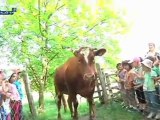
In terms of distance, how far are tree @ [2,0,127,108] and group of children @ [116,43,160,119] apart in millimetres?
6748

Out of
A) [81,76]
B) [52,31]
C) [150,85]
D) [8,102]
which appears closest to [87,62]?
[81,76]

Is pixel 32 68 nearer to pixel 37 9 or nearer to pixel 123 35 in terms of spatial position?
pixel 37 9

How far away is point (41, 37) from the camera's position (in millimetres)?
20609

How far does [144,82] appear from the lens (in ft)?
36.5

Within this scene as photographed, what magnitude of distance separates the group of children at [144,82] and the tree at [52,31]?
6748mm

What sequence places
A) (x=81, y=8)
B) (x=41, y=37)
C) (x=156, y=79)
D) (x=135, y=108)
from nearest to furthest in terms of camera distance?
(x=156, y=79) < (x=135, y=108) < (x=41, y=37) < (x=81, y=8)

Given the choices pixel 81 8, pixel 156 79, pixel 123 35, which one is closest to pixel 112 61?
pixel 123 35

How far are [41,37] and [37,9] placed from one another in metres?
1.39

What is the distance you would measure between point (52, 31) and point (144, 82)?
10.8 m

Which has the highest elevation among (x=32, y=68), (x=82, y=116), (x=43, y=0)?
(x=43, y=0)

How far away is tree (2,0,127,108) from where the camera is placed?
67.1ft

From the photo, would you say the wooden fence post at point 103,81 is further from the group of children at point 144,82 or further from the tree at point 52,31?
the tree at point 52,31

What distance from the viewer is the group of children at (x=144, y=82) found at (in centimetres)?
1067

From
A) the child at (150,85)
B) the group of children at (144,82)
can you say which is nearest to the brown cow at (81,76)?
the group of children at (144,82)
